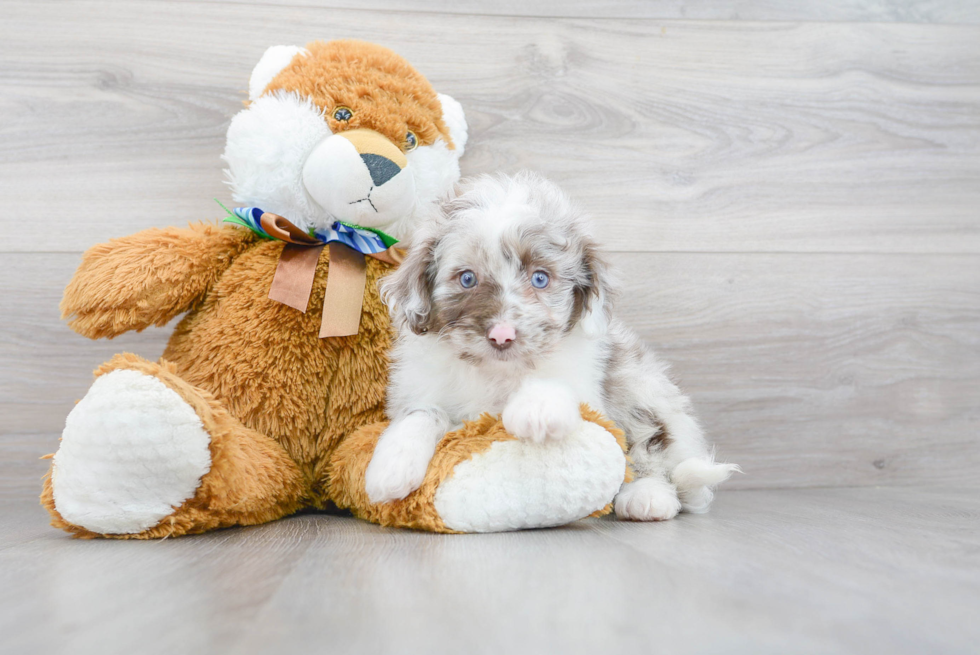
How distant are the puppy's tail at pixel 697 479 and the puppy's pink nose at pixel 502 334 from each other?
499mm

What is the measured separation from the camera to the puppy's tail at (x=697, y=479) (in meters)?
1.37

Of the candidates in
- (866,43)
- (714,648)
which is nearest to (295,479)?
(714,648)

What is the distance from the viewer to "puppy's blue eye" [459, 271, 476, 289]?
1.23 metres

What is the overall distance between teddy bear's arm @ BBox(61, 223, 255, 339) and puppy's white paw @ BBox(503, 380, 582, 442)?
72 centimetres

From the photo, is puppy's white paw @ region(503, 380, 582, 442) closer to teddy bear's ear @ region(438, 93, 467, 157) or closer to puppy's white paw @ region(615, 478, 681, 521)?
puppy's white paw @ region(615, 478, 681, 521)

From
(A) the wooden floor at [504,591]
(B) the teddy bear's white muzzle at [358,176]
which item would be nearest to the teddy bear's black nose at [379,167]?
(B) the teddy bear's white muzzle at [358,176]

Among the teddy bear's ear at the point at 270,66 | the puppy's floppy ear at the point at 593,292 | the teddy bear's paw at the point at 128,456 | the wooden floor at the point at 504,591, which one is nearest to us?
the wooden floor at the point at 504,591

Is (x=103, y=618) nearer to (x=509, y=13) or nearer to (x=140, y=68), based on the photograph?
(x=140, y=68)

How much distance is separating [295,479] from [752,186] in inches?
55.1

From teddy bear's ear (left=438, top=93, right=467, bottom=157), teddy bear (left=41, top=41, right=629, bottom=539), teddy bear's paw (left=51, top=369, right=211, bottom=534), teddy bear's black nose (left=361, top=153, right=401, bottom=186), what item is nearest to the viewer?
teddy bear's paw (left=51, top=369, right=211, bottom=534)

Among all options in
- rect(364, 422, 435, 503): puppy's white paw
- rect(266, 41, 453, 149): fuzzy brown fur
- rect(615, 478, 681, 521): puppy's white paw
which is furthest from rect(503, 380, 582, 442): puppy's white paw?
rect(266, 41, 453, 149): fuzzy brown fur

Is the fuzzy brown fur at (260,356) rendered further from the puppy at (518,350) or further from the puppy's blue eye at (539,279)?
the puppy's blue eye at (539,279)

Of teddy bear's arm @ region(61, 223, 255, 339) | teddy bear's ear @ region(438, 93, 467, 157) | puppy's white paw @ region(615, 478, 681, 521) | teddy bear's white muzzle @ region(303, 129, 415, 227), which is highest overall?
teddy bear's ear @ region(438, 93, 467, 157)

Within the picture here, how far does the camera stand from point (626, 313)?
1.88 metres
